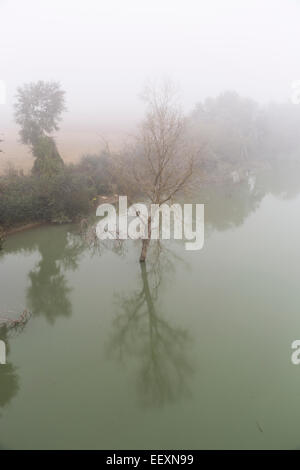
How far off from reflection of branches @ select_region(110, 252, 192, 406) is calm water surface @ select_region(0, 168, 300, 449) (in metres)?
0.03

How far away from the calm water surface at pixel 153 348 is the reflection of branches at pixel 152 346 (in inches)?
1.0

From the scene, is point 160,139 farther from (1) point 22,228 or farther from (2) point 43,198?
(1) point 22,228

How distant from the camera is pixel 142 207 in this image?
15.0 m

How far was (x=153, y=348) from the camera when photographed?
6.18 metres

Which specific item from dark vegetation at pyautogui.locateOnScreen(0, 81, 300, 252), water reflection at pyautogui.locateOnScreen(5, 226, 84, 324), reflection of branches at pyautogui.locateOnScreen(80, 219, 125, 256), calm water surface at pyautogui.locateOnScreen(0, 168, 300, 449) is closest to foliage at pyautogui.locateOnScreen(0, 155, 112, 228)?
dark vegetation at pyautogui.locateOnScreen(0, 81, 300, 252)

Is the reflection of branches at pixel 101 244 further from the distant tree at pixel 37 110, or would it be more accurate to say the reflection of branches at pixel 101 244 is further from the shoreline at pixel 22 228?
the distant tree at pixel 37 110

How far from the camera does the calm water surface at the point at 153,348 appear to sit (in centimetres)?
441

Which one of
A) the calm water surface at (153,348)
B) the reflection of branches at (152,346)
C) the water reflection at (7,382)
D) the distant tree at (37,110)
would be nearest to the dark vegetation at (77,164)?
the distant tree at (37,110)

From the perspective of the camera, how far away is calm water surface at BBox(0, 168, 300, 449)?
14.5ft

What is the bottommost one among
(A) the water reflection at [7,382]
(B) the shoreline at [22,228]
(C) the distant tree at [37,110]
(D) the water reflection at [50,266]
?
(A) the water reflection at [7,382]

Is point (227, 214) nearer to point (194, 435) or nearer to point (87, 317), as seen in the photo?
point (87, 317)

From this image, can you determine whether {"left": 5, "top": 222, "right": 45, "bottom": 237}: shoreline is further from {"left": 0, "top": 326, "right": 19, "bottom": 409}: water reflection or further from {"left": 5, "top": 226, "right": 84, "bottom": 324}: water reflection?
{"left": 0, "top": 326, "right": 19, "bottom": 409}: water reflection

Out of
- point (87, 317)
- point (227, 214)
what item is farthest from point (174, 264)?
point (227, 214)

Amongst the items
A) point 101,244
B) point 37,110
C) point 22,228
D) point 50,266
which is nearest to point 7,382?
point 50,266
